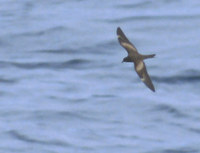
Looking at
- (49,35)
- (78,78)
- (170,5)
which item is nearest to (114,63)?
(78,78)

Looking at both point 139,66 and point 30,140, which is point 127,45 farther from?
point 30,140

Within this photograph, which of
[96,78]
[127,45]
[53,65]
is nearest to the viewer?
[127,45]

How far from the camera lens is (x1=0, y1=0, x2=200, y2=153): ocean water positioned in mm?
A: 13539

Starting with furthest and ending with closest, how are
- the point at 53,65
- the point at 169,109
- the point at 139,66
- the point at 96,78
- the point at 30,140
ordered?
the point at 53,65 < the point at 96,78 < the point at 169,109 < the point at 30,140 < the point at 139,66

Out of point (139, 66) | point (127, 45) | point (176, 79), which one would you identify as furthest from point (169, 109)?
point (139, 66)

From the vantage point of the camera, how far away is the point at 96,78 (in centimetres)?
1612

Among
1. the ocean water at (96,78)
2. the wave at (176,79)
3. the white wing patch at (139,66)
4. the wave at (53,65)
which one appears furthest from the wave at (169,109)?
the white wing patch at (139,66)

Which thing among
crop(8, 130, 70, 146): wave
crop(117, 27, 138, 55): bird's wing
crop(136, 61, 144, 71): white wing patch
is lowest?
crop(8, 130, 70, 146): wave

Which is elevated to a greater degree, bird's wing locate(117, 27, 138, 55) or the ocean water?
bird's wing locate(117, 27, 138, 55)

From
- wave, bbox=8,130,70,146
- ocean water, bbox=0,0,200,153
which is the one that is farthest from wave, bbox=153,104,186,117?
wave, bbox=8,130,70,146

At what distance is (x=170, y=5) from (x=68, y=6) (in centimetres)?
194

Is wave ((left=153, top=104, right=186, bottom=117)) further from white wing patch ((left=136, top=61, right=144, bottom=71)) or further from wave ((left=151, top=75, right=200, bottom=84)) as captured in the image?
white wing patch ((left=136, top=61, right=144, bottom=71))

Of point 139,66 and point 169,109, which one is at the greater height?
point 139,66

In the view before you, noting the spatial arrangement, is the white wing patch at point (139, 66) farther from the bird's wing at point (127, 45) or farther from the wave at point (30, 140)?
the wave at point (30, 140)
